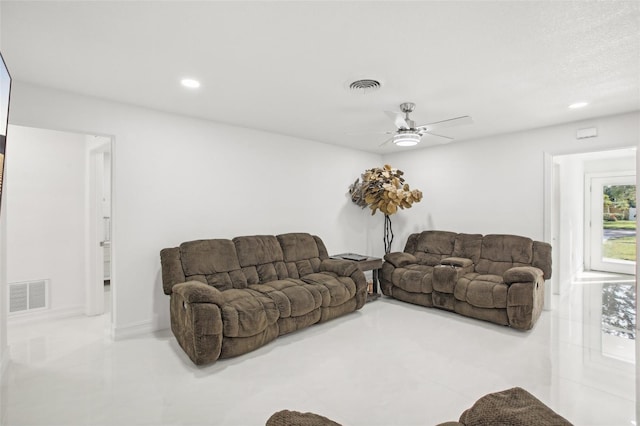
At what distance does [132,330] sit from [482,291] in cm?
400

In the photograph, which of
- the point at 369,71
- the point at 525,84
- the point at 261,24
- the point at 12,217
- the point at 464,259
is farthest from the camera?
the point at 464,259

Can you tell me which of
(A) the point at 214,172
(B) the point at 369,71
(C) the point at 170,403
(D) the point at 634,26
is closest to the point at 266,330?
(C) the point at 170,403

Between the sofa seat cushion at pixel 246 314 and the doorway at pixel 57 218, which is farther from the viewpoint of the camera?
the doorway at pixel 57 218

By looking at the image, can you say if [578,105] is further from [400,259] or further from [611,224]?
[611,224]

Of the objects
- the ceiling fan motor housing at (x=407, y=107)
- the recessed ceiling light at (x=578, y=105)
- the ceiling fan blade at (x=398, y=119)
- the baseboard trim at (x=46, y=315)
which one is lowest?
the baseboard trim at (x=46, y=315)

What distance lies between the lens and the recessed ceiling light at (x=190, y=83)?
2.82 metres

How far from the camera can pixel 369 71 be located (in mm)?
2611

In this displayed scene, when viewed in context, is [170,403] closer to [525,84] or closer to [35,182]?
[35,182]

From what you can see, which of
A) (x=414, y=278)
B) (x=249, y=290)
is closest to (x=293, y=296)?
(x=249, y=290)

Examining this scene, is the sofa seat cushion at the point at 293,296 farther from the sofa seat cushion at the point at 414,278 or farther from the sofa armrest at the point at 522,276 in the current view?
the sofa armrest at the point at 522,276

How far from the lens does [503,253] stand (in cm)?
443

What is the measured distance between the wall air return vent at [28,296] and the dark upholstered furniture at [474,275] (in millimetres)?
4529

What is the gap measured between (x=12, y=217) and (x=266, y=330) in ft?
11.1

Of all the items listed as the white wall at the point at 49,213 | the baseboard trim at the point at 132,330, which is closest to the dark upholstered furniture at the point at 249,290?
the baseboard trim at the point at 132,330
